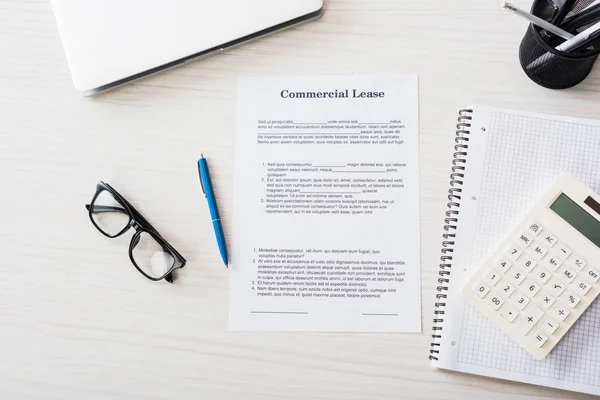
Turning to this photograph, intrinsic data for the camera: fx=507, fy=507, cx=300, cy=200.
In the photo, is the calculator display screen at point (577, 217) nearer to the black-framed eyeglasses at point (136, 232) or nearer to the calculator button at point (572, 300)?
the calculator button at point (572, 300)

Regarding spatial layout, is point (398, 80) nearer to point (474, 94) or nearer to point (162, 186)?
point (474, 94)

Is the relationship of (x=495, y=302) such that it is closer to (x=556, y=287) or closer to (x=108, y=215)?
(x=556, y=287)

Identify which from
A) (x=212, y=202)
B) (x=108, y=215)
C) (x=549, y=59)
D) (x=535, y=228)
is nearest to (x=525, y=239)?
(x=535, y=228)

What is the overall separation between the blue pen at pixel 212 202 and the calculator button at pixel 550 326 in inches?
→ 14.9

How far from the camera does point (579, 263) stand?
1.90 ft

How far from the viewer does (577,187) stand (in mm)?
593

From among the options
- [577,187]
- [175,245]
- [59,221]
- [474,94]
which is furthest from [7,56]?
[577,187]

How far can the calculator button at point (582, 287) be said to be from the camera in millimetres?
576

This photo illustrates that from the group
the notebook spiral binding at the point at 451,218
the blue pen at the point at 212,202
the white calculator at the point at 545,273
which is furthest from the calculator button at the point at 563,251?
the blue pen at the point at 212,202

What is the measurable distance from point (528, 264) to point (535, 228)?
0.04 meters

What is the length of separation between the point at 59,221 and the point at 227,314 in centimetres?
25

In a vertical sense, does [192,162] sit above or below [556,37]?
below

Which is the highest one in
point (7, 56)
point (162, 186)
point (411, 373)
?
point (7, 56)

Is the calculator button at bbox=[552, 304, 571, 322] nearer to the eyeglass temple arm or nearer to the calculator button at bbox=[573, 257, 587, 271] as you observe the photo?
the calculator button at bbox=[573, 257, 587, 271]
